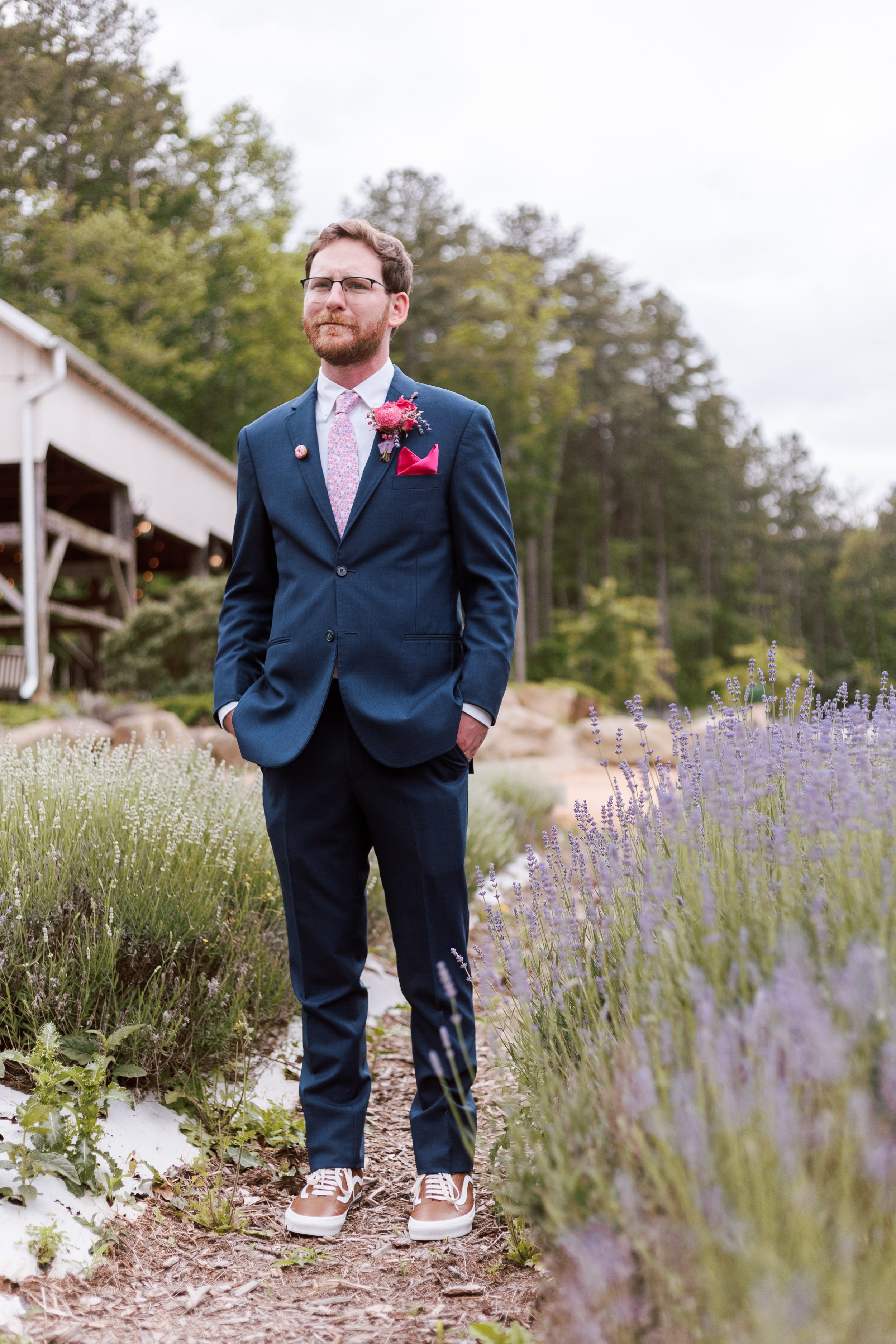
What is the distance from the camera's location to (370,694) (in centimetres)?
256

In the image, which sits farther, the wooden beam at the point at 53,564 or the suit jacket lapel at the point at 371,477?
the wooden beam at the point at 53,564

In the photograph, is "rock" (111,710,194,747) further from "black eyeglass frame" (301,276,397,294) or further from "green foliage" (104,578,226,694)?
"black eyeglass frame" (301,276,397,294)

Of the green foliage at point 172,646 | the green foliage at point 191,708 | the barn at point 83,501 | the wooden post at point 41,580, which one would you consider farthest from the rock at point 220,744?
the green foliage at point 172,646

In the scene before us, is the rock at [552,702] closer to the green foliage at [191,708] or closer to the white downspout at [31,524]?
the green foliage at [191,708]

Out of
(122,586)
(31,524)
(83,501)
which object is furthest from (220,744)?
(83,501)

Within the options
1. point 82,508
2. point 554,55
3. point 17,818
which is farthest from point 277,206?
point 17,818

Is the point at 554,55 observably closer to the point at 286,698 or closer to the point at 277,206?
the point at 286,698

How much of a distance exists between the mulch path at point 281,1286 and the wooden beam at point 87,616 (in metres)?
13.8

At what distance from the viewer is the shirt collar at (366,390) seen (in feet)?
9.31

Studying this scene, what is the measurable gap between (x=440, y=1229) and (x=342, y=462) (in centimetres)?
195

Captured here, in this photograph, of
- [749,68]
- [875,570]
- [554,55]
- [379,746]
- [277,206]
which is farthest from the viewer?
[875,570]

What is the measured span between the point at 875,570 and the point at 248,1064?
41.8 meters

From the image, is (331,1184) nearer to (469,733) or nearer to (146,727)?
(469,733)

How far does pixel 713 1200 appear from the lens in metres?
1.27
